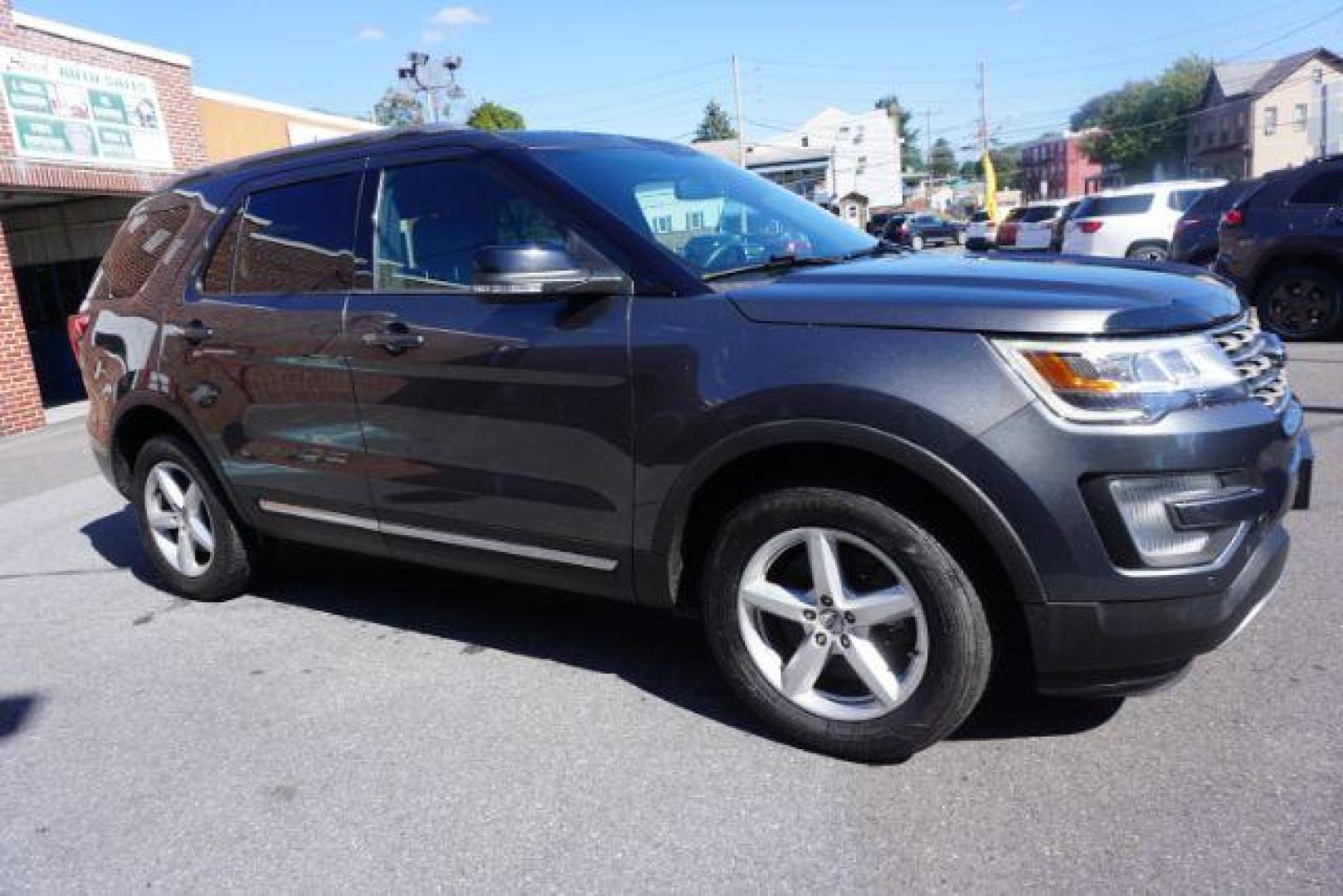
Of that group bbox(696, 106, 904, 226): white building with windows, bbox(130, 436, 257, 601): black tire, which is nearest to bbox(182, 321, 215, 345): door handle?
bbox(130, 436, 257, 601): black tire

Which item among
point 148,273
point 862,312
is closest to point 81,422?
point 148,273

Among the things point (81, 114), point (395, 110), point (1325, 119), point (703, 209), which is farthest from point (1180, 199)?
→ point (395, 110)

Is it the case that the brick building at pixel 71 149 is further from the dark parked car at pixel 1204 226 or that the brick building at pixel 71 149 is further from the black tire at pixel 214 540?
the dark parked car at pixel 1204 226

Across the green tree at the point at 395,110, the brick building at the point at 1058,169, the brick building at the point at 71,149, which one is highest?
the green tree at the point at 395,110

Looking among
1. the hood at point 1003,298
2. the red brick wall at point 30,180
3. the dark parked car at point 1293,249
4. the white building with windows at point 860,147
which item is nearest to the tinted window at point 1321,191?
the dark parked car at point 1293,249

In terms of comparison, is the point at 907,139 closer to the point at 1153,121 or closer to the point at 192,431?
the point at 1153,121

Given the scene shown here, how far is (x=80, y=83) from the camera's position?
13195 millimetres

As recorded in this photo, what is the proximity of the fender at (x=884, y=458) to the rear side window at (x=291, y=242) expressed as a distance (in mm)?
1574

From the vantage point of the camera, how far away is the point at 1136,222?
53.1 feet

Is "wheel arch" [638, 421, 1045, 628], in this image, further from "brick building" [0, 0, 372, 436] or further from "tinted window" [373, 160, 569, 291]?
"brick building" [0, 0, 372, 436]

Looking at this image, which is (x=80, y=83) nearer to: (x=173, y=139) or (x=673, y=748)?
(x=173, y=139)

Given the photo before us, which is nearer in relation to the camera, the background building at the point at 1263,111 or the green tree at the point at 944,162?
the background building at the point at 1263,111

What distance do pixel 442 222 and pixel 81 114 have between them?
12347mm

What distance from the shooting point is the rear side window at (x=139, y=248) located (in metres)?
4.47
